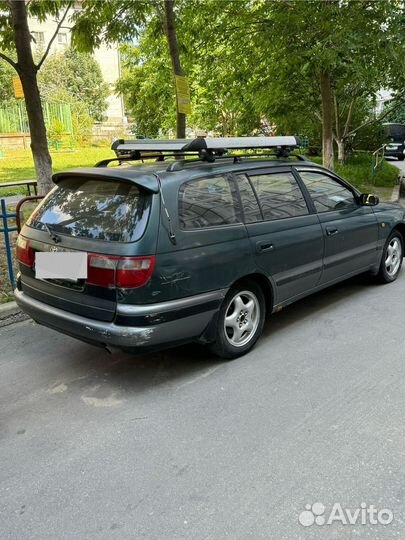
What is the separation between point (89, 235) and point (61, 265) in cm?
32

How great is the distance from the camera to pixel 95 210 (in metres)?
3.47

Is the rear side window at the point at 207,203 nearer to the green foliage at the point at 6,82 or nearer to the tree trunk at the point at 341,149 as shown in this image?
the tree trunk at the point at 341,149

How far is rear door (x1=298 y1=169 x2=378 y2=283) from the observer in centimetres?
467

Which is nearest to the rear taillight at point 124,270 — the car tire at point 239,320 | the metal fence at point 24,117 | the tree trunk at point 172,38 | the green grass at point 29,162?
the car tire at point 239,320

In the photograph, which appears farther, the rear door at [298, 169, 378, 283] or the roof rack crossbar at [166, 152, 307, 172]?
the rear door at [298, 169, 378, 283]

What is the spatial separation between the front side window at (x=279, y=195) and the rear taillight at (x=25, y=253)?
190 centimetres

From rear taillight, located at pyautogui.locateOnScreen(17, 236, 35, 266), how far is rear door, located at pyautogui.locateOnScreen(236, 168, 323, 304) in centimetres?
173

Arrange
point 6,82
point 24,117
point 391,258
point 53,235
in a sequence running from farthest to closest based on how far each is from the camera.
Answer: point 6,82 < point 24,117 < point 391,258 < point 53,235

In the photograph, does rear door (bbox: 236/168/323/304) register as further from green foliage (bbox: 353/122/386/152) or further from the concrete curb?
green foliage (bbox: 353/122/386/152)

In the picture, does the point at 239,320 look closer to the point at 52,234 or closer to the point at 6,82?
the point at 52,234

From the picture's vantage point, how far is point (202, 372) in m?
3.67

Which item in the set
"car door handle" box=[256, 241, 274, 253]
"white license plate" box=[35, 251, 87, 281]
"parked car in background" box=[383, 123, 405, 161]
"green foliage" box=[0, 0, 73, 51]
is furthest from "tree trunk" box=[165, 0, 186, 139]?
"parked car in background" box=[383, 123, 405, 161]

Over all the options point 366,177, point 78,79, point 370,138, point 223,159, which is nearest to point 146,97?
point 370,138

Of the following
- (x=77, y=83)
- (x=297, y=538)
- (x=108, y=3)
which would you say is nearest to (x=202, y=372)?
(x=297, y=538)
